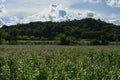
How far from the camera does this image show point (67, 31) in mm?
87312

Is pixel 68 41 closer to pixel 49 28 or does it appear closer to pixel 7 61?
pixel 49 28

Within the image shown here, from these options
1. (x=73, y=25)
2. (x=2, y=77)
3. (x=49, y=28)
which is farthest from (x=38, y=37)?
(x=2, y=77)

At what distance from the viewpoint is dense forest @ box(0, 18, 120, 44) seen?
77375mm

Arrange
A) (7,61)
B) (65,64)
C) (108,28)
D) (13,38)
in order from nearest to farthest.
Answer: (65,64), (7,61), (13,38), (108,28)

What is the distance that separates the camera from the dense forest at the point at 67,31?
7738cm

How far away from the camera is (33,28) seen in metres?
91.4

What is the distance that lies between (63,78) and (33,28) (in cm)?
7950

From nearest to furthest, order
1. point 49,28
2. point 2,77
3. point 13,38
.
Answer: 1. point 2,77
2. point 13,38
3. point 49,28

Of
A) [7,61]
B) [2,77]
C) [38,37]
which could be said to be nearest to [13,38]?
[38,37]

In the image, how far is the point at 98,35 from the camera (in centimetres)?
7750

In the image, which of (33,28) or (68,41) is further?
(33,28)

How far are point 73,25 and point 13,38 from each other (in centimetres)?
2231

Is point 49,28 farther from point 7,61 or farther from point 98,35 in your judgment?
point 7,61

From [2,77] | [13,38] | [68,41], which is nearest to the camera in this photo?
[2,77]
